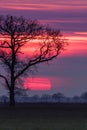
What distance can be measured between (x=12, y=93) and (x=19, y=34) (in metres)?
5.64

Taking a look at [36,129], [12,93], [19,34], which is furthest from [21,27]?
[36,129]

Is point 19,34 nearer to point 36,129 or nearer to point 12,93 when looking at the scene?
point 12,93

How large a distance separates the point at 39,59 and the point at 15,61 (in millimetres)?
2653

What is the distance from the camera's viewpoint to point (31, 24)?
217ft

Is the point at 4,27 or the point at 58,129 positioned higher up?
the point at 4,27

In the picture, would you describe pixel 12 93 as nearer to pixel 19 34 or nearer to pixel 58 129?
pixel 19 34

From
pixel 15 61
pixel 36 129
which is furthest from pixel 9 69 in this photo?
pixel 36 129

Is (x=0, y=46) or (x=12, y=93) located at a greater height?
(x=0, y=46)

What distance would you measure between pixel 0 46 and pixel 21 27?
10.6 feet

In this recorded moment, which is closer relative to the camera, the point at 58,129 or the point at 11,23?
the point at 58,129

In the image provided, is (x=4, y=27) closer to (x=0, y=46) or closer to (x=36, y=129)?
(x=0, y=46)

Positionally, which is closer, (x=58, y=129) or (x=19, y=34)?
(x=58, y=129)

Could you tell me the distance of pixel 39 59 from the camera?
67.3 meters

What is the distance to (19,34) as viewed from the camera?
65.5 metres
